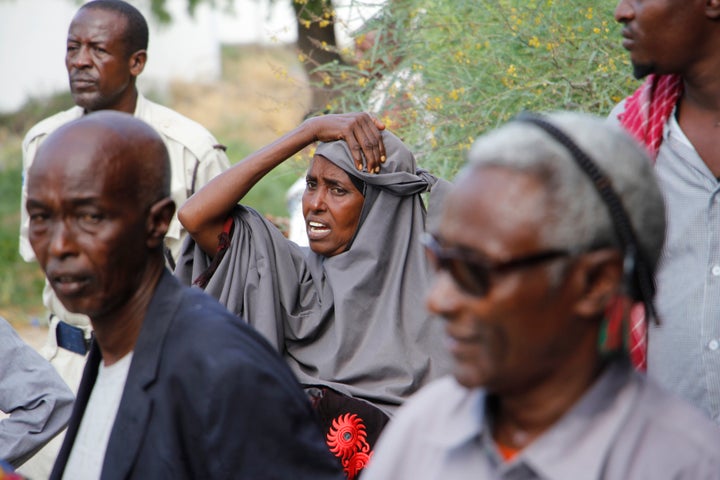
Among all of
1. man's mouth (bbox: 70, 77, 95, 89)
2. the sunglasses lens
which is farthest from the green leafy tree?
the sunglasses lens

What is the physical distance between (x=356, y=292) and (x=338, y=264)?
0.16 metres

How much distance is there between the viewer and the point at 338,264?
4.67 meters

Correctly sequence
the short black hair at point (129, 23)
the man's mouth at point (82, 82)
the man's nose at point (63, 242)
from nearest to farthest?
the man's nose at point (63, 242), the man's mouth at point (82, 82), the short black hair at point (129, 23)

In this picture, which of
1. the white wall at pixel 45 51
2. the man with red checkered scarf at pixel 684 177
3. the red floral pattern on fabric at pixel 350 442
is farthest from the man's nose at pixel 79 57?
the white wall at pixel 45 51

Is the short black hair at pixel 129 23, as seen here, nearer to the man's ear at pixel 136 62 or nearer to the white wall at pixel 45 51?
the man's ear at pixel 136 62

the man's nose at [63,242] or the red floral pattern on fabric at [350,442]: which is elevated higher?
the man's nose at [63,242]

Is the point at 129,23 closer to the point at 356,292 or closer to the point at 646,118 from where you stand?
the point at 356,292

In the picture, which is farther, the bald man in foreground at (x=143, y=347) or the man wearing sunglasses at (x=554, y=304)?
the bald man in foreground at (x=143, y=347)

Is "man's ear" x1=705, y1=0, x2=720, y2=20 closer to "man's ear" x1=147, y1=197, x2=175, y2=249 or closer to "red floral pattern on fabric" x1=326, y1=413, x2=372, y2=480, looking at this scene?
"man's ear" x1=147, y1=197, x2=175, y2=249

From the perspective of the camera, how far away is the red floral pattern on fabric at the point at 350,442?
4184 millimetres

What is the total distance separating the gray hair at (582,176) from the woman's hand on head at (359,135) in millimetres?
2841

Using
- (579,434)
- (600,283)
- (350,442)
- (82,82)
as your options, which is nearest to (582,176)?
(600,283)

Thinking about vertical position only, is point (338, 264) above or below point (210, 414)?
below

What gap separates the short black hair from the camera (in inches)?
243
